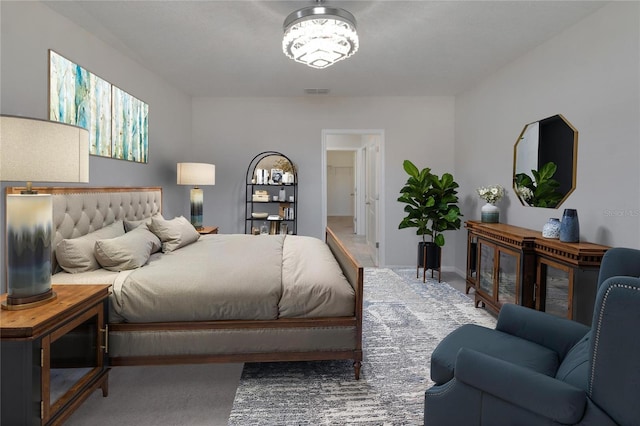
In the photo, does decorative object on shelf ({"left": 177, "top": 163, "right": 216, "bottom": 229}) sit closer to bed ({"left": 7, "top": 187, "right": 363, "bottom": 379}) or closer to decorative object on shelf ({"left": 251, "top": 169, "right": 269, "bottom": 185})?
decorative object on shelf ({"left": 251, "top": 169, "right": 269, "bottom": 185})

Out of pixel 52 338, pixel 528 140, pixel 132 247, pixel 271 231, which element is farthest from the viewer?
pixel 271 231

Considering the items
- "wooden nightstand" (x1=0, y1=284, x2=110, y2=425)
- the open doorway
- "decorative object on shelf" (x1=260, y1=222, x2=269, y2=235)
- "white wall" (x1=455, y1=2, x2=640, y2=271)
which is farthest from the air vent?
"wooden nightstand" (x1=0, y1=284, x2=110, y2=425)

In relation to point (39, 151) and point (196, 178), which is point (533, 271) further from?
point (196, 178)

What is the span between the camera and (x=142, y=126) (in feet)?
12.8

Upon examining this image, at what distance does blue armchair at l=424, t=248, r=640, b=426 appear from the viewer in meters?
1.06

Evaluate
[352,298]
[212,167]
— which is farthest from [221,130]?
[352,298]

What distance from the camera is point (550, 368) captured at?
151 cm

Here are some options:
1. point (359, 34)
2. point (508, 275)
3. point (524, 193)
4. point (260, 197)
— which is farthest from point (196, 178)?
point (524, 193)

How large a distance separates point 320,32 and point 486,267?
2.67m

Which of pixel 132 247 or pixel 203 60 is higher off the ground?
pixel 203 60

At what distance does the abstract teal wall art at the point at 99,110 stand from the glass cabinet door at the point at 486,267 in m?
3.75

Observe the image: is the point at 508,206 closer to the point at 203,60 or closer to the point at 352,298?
the point at 352,298

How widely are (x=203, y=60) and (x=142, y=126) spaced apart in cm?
100

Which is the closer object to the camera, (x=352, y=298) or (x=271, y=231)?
(x=352, y=298)
